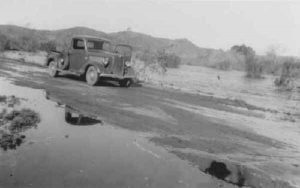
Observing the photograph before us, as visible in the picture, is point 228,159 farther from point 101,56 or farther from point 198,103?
point 101,56

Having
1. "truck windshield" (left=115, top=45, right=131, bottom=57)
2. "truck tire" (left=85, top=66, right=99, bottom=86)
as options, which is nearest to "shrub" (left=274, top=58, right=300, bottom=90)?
"truck windshield" (left=115, top=45, right=131, bottom=57)

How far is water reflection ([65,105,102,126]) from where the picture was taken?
25.1 ft

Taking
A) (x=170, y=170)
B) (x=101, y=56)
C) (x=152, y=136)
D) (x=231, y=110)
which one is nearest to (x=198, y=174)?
(x=170, y=170)

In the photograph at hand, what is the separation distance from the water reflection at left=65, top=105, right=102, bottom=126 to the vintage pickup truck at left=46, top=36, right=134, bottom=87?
5757 mm

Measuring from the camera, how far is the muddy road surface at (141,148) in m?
4.74

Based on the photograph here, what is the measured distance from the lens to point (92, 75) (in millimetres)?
14578

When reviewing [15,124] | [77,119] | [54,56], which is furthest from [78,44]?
[15,124]

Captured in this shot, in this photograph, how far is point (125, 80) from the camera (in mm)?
15742

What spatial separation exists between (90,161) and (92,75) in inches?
382

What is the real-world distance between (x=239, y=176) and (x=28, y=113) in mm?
5268

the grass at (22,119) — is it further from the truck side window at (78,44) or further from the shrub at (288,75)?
the shrub at (288,75)

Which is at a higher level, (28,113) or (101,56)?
(101,56)

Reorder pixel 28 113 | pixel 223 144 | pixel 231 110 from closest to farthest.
Answer: pixel 223 144
pixel 28 113
pixel 231 110

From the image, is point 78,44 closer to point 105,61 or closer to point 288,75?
point 105,61
